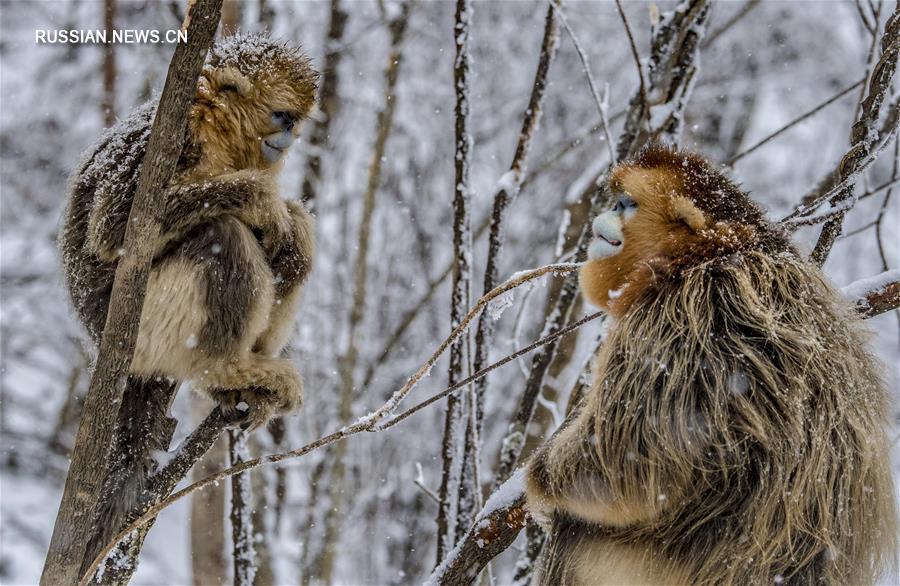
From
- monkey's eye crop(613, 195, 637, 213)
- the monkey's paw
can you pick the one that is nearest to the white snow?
monkey's eye crop(613, 195, 637, 213)

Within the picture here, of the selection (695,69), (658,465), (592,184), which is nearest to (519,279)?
(658,465)

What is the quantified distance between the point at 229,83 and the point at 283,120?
8.0 inches

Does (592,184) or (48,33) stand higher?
(48,33)

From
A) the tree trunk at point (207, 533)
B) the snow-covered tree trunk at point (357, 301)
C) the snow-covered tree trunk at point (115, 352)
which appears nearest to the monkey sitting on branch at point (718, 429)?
the snow-covered tree trunk at point (115, 352)

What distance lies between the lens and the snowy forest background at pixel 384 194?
7.04 meters

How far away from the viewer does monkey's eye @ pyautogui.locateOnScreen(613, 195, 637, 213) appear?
2092 millimetres

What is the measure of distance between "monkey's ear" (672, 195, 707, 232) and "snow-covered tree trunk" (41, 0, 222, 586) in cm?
104

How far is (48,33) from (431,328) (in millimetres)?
4043

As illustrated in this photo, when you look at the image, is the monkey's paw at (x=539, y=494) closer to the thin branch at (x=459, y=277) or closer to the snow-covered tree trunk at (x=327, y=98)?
the thin branch at (x=459, y=277)

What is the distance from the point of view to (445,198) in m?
8.38

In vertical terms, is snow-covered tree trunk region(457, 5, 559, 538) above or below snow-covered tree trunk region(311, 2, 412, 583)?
below

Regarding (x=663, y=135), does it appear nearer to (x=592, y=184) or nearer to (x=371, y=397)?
(x=592, y=184)

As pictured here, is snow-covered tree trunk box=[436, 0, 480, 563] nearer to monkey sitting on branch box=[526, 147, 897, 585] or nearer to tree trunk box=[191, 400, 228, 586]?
monkey sitting on branch box=[526, 147, 897, 585]

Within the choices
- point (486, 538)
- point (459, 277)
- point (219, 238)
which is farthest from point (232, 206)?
point (486, 538)
